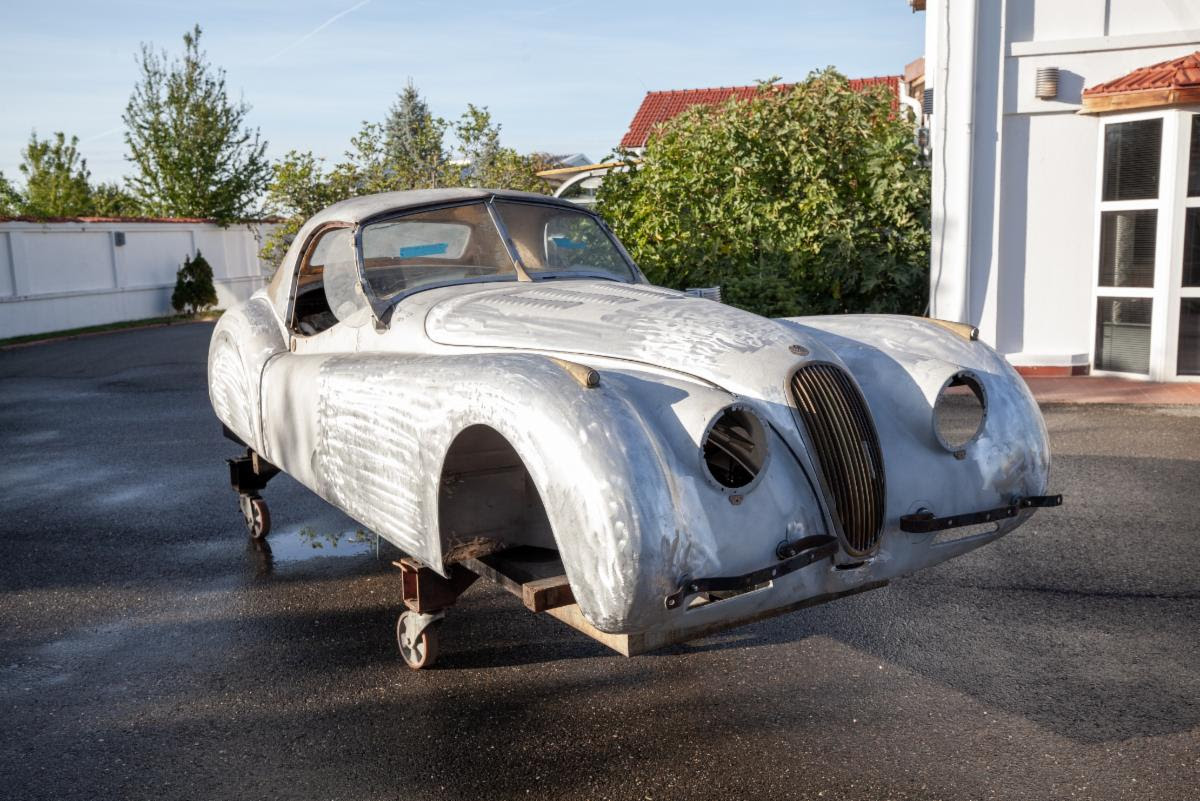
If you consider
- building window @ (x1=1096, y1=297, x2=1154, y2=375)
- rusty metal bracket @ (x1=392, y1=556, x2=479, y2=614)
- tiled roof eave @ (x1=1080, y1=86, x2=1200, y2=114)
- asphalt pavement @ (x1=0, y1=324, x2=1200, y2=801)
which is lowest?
asphalt pavement @ (x1=0, y1=324, x2=1200, y2=801)

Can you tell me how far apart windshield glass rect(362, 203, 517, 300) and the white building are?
23.8 ft

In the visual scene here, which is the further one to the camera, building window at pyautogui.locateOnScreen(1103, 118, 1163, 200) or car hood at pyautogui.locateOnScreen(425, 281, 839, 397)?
building window at pyautogui.locateOnScreen(1103, 118, 1163, 200)

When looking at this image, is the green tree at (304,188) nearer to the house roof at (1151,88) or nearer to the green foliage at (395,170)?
the green foliage at (395,170)

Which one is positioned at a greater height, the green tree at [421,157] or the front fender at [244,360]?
the green tree at [421,157]

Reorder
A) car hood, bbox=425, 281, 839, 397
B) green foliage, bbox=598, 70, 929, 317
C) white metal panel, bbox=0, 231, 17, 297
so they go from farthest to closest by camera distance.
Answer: white metal panel, bbox=0, 231, 17, 297 < green foliage, bbox=598, 70, 929, 317 < car hood, bbox=425, 281, 839, 397

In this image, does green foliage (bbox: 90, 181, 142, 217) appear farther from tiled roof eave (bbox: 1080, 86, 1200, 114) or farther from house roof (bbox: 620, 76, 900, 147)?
tiled roof eave (bbox: 1080, 86, 1200, 114)

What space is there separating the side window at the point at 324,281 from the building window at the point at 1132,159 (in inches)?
326

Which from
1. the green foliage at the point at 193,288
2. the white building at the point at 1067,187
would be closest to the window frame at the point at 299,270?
the white building at the point at 1067,187

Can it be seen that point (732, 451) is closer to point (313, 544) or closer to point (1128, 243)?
point (313, 544)

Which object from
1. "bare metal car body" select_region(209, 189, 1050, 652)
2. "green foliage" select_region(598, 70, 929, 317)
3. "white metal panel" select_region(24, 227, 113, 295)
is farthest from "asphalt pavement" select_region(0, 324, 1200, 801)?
"white metal panel" select_region(24, 227, 113, 295)

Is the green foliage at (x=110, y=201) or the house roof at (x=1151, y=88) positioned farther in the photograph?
the green foliage at (x=110, y=201)

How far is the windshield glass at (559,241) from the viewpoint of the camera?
16.2ft

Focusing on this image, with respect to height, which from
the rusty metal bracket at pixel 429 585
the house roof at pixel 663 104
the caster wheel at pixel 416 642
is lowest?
the caster wheel at pixel 416 642

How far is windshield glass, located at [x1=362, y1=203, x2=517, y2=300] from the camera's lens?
4.80 meters
